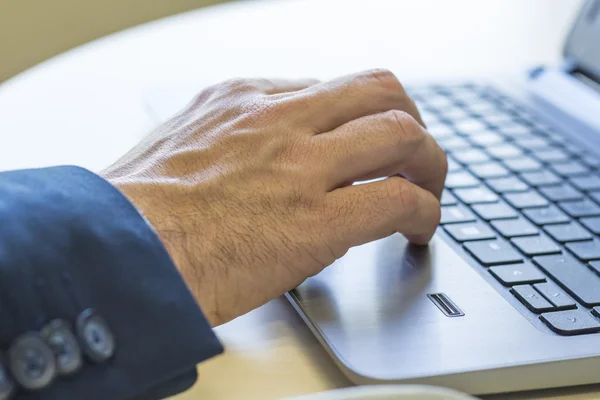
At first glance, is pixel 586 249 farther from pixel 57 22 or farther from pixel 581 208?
pixel 57 22

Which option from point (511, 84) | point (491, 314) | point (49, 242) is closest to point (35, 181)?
point (49, 242)

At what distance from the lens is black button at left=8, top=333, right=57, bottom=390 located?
365 mm

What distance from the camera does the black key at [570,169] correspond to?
745 millimetres

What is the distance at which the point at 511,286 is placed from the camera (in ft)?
1.71

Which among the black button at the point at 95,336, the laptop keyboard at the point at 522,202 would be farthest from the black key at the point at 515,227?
the black button at the point at 95,336

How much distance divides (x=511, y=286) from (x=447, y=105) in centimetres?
42

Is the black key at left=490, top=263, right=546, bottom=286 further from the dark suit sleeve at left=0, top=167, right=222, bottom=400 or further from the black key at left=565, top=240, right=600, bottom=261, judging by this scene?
the dark suit sleeve at left=0, top=167, right=222, bottom=400

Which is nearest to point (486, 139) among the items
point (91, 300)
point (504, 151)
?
point (504, 151)

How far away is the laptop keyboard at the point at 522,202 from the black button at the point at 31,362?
0.29m

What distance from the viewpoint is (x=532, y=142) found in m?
0.82

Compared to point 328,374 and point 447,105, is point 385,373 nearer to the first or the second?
point 328,374

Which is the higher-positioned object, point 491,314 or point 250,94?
point 250,94

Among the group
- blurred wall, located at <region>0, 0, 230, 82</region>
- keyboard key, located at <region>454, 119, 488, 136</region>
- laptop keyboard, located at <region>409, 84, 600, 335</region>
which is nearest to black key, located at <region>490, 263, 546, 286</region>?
laptop keyboard, located at <region>409, 84, 600, 335</region>

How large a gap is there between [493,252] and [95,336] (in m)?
0.30
